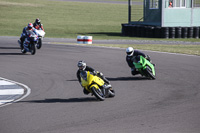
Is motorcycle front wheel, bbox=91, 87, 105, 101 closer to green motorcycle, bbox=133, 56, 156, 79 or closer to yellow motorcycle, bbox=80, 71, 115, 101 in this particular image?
yellow motorcycle, bbox=80, 71, 115, 101

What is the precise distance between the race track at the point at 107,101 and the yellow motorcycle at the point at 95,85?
0.80 feet

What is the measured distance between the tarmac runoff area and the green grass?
912 inches

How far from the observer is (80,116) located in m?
8.82

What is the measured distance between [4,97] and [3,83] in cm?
226

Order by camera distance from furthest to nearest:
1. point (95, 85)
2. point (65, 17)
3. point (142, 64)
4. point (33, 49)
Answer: point (65, 17)
point (33, 49)
point (142, 64)
point (95, 85)

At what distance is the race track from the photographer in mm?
7973

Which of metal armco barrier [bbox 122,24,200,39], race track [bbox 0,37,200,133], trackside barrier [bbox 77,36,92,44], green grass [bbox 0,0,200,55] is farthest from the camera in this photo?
green grass [bbox 0,0,200,55]

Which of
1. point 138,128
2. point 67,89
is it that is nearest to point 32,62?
point 67,89

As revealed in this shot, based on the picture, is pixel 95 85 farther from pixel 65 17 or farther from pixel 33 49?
pixel 65 17

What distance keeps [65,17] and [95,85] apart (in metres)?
42.3

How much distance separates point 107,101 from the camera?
10469 mm

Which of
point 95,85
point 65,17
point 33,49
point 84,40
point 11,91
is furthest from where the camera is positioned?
point 65,17

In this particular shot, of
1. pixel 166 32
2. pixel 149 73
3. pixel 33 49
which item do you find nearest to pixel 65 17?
pixel 166 32

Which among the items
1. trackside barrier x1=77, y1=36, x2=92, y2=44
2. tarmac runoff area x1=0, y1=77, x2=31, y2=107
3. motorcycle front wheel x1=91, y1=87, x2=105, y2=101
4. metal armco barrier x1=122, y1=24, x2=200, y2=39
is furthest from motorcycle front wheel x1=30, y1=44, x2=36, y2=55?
metal armco barrier x1=122, y1=24, x2=200, y2=39
